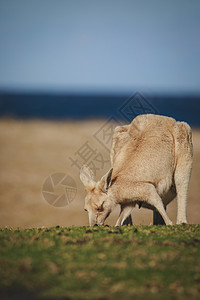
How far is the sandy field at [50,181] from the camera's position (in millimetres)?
10719

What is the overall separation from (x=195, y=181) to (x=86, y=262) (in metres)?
12.0

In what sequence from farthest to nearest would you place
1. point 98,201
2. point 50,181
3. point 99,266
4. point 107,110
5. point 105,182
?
point 107,110, point 50,181, point 98,201, point 105,182, point 99,266

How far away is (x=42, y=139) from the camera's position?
930 inches

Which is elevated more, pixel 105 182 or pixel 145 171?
pixel 145 171

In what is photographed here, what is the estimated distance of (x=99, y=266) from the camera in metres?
3.38

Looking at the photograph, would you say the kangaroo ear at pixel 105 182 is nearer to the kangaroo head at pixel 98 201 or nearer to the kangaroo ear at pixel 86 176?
the kangaroo head at pixel 98 201

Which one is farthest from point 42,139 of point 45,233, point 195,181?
point 45,233

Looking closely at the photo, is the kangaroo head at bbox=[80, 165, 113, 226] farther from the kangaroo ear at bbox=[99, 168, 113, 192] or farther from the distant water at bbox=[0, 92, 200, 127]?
the distant water at bbox=[0, 92, 200, 127]

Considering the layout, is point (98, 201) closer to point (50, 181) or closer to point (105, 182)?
point (105, 182)

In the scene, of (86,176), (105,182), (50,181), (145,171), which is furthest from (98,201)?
(50,181)

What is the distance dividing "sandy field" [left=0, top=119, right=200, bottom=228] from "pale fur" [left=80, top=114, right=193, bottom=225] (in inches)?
20.0

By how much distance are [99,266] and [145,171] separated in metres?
2.17

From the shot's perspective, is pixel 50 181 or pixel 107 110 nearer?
pixel 50 181

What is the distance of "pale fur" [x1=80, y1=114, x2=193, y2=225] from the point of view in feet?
17.1
